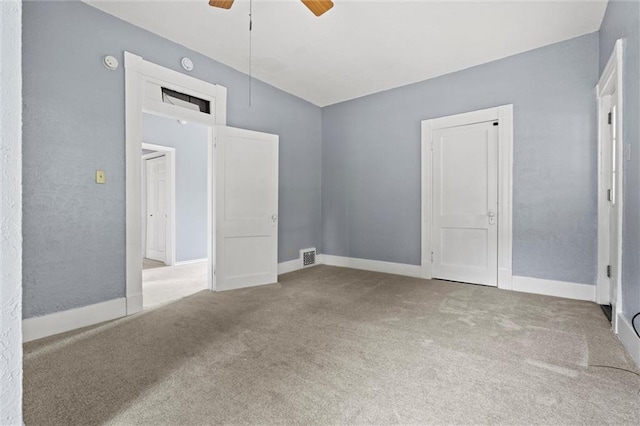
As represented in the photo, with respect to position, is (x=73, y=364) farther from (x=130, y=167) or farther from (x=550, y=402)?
(x=550, y=402)

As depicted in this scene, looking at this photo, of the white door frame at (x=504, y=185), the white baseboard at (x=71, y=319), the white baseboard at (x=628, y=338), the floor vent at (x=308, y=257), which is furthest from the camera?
the floor vent at (x=308, y=257)

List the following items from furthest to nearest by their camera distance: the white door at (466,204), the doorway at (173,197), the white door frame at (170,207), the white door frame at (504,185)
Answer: the white door frame at (170,207) → the doorway at (173,197) → the white door at (466,204) → the white door frame at (504,185)

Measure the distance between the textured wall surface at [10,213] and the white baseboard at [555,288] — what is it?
4246 millimetres

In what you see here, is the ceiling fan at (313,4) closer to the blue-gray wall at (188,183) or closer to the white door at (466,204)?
the white door at (466,204)

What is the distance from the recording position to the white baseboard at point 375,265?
4.55 metres

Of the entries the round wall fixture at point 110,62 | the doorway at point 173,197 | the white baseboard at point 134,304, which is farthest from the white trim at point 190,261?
the round wall fixture at point 110,62

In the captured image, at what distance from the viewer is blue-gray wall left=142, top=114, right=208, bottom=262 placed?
564 cm

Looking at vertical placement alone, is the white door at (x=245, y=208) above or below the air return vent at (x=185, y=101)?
below

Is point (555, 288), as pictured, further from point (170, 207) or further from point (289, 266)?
point (170, 207)

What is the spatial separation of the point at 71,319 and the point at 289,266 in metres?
2.76

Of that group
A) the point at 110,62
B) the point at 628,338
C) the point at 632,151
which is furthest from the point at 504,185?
the point at 110,62

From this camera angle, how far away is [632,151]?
2.21 meters

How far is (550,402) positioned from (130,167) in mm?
3583

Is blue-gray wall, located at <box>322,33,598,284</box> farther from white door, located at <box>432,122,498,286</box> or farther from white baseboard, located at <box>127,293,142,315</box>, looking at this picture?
white baseboard, located at <box>127,293,142,315</box>
